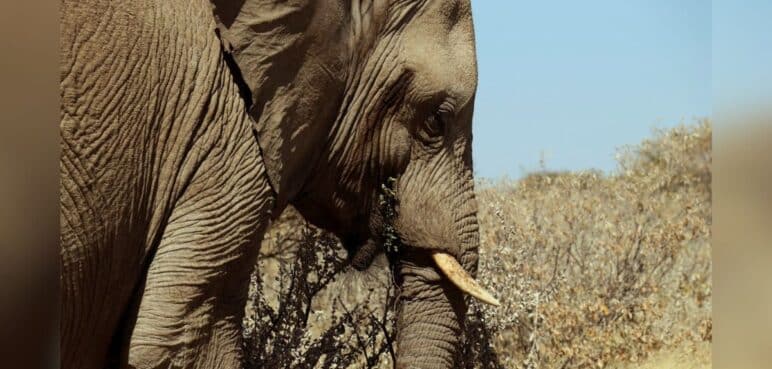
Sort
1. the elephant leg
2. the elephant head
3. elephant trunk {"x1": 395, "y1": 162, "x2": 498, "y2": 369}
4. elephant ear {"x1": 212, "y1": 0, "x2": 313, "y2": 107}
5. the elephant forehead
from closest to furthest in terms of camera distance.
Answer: the elephant leg, elephant ear {"x1": 212, "y1": 0, "x2": 313, "y2": 107}, the elephant head, the elephant forehead, elephant trunk {"x1": 395, "y1": 162, "x2": 498, "y2": 369}

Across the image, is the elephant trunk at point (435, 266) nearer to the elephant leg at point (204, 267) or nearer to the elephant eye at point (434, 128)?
the elephant eye at point (434, 128)

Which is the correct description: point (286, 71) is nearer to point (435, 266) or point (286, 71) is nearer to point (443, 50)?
point (443, 50)

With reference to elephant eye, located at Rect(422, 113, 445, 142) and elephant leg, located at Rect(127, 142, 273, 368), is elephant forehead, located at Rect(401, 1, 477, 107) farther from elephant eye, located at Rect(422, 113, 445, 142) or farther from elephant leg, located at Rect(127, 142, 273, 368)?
elephant leg, located at Rect(127, 142, 273, 368)

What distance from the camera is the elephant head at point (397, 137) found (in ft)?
9.91

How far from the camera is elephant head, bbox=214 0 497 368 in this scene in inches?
119

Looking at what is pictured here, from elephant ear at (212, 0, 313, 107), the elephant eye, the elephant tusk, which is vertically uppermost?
elephant ear at (212, 0, 313, 107)

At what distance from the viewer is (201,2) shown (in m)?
2.67

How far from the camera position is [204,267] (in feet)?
8.77
